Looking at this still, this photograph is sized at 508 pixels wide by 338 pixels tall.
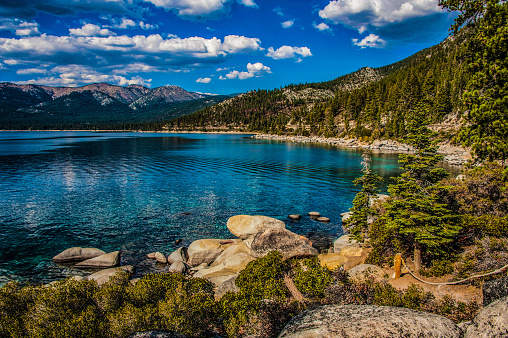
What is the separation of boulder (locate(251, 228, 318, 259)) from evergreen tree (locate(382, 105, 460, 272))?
275 inches

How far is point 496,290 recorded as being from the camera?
9.04 m

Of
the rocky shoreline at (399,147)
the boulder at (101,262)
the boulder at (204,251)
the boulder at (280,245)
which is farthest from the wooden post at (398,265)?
the rocky shoreline at (399,147)

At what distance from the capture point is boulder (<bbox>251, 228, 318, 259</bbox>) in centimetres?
2141

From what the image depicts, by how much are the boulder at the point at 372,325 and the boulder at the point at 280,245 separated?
13304mm

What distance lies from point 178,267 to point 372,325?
17704 millimetres

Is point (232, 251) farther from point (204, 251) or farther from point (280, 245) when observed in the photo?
point (280, 245)

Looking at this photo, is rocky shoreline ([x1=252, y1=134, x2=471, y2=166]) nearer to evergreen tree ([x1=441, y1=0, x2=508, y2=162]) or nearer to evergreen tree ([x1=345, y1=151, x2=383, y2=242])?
evergreen tree ([x1=345, y1=151, x2=383, y2=242])

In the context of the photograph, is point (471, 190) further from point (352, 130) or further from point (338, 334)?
point (352, 130)

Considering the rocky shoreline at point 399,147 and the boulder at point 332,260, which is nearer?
the boulder at point 332,260

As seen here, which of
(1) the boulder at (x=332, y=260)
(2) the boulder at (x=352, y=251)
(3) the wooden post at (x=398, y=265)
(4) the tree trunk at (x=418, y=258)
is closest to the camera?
(3) the wooden post at (x=398, y=265)

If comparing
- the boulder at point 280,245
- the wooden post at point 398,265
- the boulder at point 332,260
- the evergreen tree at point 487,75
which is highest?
the evergreen tree at point 487,75

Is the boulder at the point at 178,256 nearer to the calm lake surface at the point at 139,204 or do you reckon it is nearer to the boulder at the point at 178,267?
the boulder at the point at 178,267

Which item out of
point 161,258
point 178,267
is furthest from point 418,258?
point 161,258

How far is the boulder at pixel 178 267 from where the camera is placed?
70.6 ft
